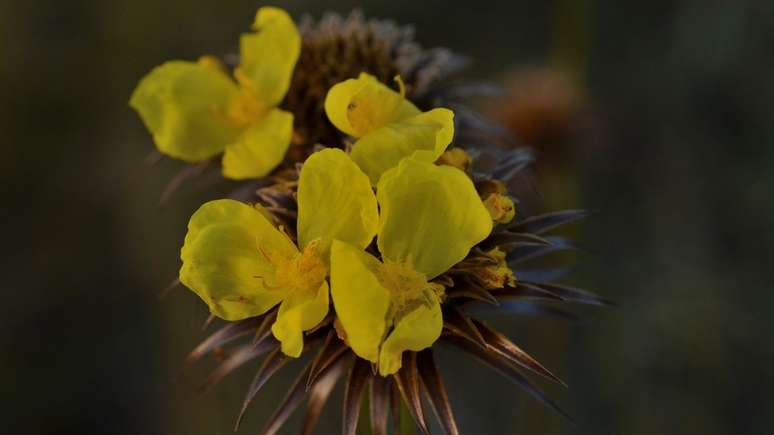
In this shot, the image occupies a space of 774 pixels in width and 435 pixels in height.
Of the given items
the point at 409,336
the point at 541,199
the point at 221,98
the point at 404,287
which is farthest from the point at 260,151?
the point at 541,199

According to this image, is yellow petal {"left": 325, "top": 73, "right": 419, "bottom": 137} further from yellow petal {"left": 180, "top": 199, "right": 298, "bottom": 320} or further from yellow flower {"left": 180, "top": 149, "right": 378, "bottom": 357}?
yellow petal {"left": 180, "top": 199, "right": 298, "bottom": 320}

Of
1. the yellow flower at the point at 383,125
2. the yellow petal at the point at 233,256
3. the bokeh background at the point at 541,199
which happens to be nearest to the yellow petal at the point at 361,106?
the yellow flower at the point at 383,125

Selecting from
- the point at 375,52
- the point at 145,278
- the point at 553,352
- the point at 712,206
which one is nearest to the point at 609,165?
the point at 712,206

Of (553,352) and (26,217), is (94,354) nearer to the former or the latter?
(26,217)

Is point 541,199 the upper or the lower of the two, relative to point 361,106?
lower

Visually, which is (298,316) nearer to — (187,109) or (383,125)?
(383,125)

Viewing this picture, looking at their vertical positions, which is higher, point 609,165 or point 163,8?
point 163,8

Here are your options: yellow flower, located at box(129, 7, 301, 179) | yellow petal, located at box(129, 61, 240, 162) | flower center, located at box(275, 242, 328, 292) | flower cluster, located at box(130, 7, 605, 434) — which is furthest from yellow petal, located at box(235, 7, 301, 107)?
flower center, located at box(275, 242, 328, 292)
